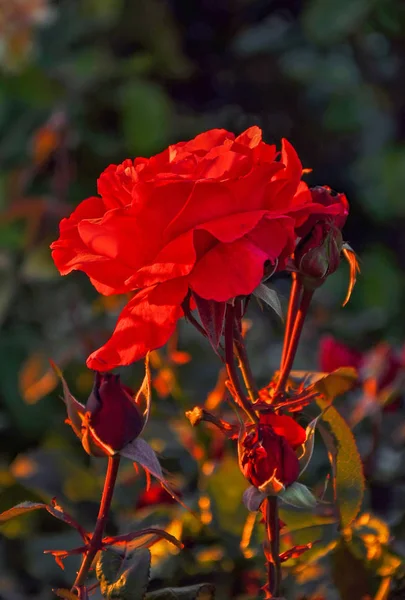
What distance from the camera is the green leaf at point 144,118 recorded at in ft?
5.56

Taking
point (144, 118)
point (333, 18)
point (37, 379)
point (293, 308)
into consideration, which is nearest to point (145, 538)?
point (293, 308)

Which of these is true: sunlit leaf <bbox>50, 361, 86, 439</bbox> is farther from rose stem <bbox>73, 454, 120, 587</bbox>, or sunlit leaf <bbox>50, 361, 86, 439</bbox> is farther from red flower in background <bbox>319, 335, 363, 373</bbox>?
red flower in background <bbox>319, 335, 363, 373</bbox>

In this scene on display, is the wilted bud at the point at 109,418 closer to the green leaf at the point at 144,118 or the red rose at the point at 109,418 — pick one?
the red rose at the point at 109,418

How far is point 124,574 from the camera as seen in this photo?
420 mm

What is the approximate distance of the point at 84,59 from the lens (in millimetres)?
1800

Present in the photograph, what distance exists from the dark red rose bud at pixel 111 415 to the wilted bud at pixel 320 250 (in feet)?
0.35

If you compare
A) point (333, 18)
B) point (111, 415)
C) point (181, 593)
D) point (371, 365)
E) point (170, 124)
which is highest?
point (111, 415)

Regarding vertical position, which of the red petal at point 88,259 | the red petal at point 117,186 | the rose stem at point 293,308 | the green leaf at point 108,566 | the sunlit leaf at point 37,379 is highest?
the red petal at point 117,186

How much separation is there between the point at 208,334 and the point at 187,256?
0.04 meters

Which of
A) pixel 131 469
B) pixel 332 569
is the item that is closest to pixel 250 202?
pixel 332 569

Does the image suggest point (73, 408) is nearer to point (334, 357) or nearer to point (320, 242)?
point (320, 242)

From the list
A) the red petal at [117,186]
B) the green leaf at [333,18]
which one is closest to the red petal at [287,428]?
the red petal at [117,186]

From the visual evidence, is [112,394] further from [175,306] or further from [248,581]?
[248,581]

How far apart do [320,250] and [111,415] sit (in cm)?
13
